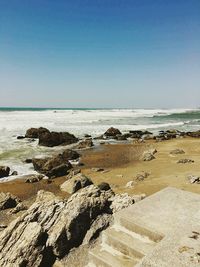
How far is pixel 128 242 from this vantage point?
6.00 meters

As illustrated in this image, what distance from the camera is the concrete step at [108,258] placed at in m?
5.86

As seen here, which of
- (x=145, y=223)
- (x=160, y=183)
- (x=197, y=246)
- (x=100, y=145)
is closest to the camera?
(x=197, y=246)

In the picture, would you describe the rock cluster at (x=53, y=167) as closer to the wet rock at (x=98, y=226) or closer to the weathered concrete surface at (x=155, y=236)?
the wet rock at (x=98, y=226)

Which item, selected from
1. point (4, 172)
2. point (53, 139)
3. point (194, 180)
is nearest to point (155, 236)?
point (194, 180)

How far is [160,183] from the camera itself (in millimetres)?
13258

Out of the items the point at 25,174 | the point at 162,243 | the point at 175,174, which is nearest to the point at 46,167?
the point at 25,174

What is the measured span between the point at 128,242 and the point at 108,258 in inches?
22.7

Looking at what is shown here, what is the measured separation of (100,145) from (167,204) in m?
20.2

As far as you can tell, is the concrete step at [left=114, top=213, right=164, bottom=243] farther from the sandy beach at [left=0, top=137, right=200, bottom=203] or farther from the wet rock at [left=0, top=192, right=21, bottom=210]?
the wet rock at [left=0, top=192, right=21, bottom=210]

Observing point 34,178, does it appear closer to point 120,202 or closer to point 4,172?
point 4,172

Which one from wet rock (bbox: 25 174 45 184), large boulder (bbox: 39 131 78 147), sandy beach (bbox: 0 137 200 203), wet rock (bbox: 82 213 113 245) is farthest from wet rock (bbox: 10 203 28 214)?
large boulder (bbox: 39 131 78 147)

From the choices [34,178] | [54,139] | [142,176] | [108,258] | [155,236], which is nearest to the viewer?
[155,236]

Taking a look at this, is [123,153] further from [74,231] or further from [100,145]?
[74,231]

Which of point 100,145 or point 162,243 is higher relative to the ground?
point 162,243
